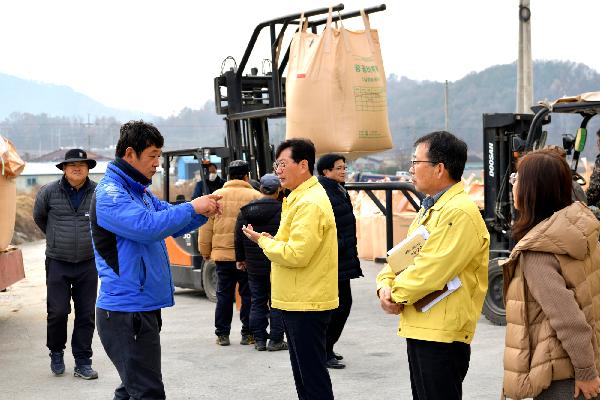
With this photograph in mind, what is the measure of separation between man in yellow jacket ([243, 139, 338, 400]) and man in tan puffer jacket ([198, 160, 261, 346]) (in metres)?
3.71

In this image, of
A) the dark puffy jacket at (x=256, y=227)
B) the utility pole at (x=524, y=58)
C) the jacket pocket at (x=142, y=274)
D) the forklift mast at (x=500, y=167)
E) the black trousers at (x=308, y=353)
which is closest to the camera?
the jacket pocket at (x=142, y=274)

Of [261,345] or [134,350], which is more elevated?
[134,350]

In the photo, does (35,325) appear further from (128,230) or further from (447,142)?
(447,142)

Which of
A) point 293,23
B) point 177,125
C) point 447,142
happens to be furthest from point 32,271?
point 177,125

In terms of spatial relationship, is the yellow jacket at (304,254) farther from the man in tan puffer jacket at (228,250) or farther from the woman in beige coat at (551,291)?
the man in tan puffer jacket at (228,250)

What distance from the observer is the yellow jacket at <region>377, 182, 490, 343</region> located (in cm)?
407

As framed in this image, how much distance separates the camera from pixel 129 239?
15.6 ft

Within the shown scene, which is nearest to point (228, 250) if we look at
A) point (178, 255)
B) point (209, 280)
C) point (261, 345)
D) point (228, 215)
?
point (228, 215)

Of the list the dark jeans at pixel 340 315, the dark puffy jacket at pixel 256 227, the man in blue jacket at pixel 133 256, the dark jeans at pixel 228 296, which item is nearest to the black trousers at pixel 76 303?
the dark puffy jacket at pixel 256 227

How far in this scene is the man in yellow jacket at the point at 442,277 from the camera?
13.4 feet

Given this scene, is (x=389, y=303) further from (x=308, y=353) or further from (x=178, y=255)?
(x=178, y=255)

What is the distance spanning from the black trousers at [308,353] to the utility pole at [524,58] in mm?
16444

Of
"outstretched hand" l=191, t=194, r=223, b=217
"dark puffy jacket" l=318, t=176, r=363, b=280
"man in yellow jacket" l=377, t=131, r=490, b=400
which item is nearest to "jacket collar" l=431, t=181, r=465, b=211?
"man in yellow jacket" l=377, t=131, r=490, b=400

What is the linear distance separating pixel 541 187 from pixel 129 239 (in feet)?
6.92
